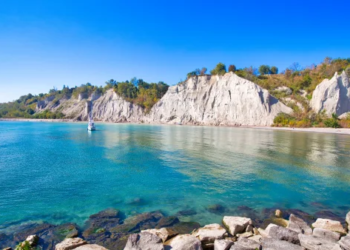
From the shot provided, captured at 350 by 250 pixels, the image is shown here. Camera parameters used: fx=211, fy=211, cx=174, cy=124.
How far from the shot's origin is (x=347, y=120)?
181ft

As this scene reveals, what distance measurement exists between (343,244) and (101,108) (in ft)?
384

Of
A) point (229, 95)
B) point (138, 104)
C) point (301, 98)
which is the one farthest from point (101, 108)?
point (301, 98)

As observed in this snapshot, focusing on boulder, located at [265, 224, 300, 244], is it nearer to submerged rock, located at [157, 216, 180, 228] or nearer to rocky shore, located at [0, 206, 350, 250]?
rocky shore, located at [0, 206, 350, 250]

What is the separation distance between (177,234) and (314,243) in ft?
13.9

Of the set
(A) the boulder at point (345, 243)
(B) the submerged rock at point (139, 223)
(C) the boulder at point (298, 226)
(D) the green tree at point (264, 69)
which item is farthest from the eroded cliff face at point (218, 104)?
(A) the boulder at point (345, 243)

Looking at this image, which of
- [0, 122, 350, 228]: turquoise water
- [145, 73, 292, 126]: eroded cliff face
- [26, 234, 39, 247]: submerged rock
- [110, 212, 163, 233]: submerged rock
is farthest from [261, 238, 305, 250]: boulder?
[145, 73, 292, 126]: eroded cliff face

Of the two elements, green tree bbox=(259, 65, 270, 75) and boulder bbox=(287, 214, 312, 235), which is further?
green tree bbox=(259, 65, 270, 75)

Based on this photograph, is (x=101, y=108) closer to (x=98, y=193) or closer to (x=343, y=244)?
(x=98, y=193)

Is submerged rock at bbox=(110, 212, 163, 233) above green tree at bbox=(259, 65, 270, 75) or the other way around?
the other way around

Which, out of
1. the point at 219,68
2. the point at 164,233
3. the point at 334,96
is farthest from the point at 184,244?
the point at 219,68

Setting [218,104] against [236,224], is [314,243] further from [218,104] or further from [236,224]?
[218,104]

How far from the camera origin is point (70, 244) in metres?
6.60

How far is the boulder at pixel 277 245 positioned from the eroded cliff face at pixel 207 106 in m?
64.6

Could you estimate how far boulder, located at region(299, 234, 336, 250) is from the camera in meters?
5.83
